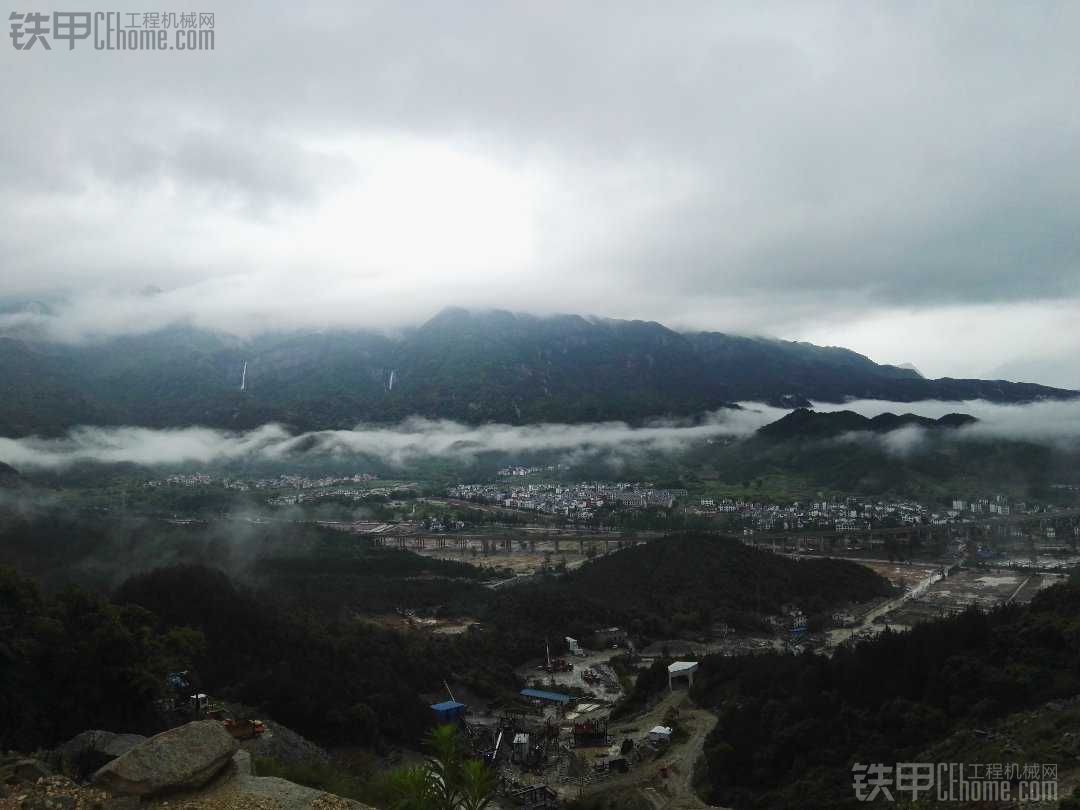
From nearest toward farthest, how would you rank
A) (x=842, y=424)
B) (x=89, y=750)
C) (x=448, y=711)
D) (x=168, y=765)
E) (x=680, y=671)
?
(x=168, y=765), (x=89, y=750), (x=448, y=711), (x=680, y=671), (x=842, y=424)

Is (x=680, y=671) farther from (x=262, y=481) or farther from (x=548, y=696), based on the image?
(x=262, y=481)

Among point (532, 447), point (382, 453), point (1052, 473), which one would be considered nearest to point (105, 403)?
point (382, 453)

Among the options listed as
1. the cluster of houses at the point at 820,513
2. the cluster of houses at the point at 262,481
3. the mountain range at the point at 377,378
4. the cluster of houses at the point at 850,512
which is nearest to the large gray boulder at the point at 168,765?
the cluster of houses at the point at 820,513

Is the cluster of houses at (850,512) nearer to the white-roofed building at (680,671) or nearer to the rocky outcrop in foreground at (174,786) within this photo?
the white-roofed building at (680,671)

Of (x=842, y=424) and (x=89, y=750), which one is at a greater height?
(x=842, y=424)

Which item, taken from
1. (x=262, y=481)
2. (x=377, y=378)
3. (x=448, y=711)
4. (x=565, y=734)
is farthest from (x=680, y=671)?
(x=377, y=378)

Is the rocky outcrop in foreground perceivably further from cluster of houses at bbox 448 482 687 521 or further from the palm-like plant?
cluster of houses at bbox 448 482 687 521

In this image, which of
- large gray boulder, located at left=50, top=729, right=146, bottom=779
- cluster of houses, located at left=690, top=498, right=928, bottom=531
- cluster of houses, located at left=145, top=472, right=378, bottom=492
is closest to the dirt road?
large gray boulder, located at left=50, top=729, right=146, bottom=779
